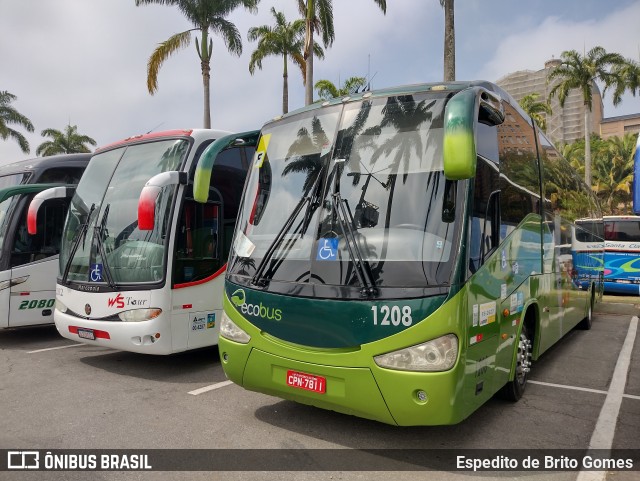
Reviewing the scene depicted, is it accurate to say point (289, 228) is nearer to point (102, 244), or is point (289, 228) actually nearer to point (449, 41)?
point (102, 244)

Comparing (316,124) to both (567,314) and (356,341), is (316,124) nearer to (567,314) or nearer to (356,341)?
(356,341)

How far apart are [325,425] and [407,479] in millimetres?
1164

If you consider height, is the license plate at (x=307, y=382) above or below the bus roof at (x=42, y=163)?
below

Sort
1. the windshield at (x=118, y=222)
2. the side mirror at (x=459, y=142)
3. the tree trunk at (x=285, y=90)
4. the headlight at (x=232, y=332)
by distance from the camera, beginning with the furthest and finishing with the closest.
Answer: the tree trunk at (x=285, y=90)
the windshield at (x=118, y=222)
the headlight at (x=232, y=332)
the side mirror at (x=459, y=142)

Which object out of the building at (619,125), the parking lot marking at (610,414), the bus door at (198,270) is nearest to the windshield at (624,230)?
the parking lot marking at (610,414)

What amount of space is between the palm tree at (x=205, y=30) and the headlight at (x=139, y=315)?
15.5 meters

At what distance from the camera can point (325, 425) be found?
15.5 ft

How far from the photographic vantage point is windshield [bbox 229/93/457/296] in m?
3.91

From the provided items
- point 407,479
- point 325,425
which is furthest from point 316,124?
point 407,479

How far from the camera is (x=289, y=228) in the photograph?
4.47 m

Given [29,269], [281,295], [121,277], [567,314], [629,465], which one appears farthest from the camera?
[29,269]

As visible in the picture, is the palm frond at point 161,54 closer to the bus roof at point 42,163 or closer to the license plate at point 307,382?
the bus roof at point 42,163

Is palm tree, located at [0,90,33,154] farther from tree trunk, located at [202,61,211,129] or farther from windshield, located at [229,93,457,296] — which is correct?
windshield, located at [229,93,457,296]

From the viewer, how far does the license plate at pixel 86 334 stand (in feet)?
21.3
